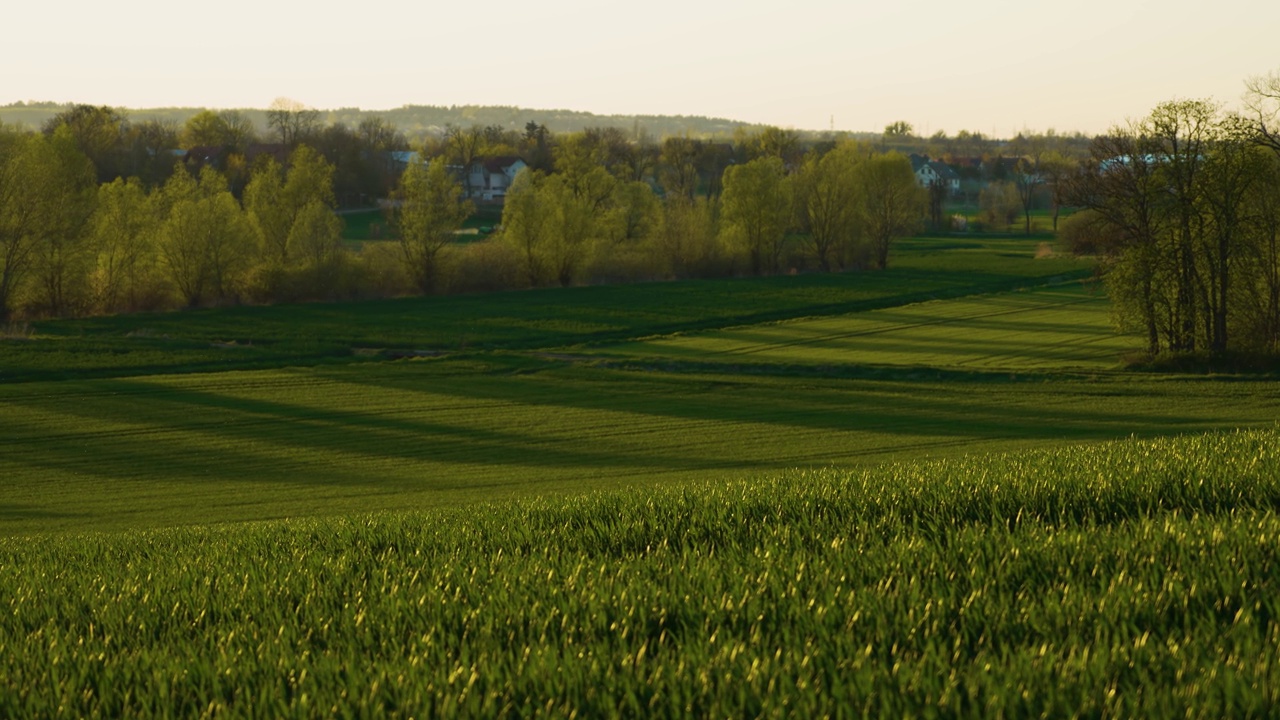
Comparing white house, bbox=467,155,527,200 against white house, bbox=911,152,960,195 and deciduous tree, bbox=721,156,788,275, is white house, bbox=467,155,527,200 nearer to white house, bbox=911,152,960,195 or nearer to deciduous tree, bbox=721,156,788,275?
white house, bbox=911,152,960,195

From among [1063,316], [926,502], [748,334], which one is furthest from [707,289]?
[926,502]

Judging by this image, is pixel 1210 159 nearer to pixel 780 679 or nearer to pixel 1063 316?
pixel 1063 316

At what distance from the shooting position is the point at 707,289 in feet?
276

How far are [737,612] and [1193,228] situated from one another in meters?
47.8

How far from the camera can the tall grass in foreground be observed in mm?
5266

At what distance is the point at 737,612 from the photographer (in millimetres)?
6484

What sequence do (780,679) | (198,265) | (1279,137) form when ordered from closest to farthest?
(780,679) < (1279,137) < (198,265)

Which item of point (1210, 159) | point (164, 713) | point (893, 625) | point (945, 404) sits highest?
point (1210, 159)

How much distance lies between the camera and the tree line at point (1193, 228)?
154 feet

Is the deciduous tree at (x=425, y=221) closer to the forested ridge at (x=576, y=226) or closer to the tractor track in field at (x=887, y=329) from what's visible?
the forested ridge at (x=576, y=226)

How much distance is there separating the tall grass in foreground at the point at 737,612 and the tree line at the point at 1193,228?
41.7 metres

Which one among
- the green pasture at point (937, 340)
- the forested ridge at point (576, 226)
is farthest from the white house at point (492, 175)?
the green pasture at point (937, 340)

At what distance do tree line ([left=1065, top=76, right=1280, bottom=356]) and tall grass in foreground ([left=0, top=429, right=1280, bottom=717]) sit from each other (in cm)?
4170

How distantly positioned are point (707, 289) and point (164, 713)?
79.2 m
